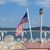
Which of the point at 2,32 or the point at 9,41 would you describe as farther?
the point at 2,32

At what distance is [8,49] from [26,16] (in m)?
3.99

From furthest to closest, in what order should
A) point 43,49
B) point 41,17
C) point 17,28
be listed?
point 17,28 → point 41,17 → point 43,49

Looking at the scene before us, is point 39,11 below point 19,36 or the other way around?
the other way around

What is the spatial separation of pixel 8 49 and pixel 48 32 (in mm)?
3720

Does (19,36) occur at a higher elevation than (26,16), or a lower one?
lower

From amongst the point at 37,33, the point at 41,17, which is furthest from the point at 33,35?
the point at 41,17

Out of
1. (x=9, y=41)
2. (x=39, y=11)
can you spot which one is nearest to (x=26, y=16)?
(x=39, y=11)

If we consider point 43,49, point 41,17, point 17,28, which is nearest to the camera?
point 43,49

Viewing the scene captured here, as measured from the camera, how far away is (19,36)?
33.8 ft

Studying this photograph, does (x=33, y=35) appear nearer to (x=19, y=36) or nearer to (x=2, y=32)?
(x=19, y=36)

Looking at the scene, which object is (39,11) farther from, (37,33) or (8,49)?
(8,49)

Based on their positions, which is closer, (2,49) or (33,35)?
(2,49)

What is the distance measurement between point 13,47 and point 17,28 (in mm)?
3223

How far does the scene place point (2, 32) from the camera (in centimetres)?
1050
